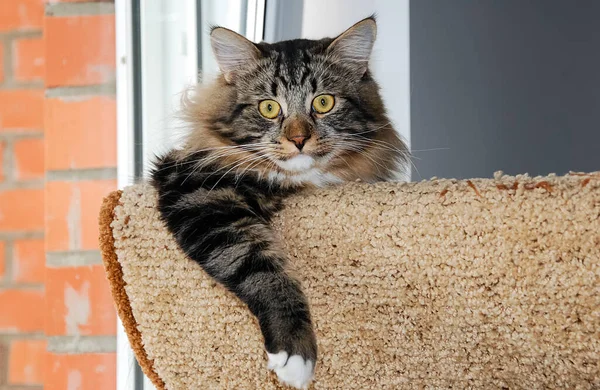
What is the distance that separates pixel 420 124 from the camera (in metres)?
2.50

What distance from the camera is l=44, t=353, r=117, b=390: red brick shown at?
1520mm

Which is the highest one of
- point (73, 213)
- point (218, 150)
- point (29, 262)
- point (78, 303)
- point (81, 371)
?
point (218, 150)

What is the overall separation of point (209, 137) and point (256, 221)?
306mm

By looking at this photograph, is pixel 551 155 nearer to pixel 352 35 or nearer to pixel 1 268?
pixel 352 35

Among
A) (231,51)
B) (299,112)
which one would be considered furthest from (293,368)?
(231,51)

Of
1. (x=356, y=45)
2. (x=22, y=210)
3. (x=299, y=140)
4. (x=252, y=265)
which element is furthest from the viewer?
(x=22, y=210)

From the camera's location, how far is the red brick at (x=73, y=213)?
1.57 m

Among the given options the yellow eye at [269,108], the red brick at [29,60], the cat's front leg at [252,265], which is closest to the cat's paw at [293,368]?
the cat's front leg at [252,265]

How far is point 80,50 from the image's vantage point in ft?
5.11

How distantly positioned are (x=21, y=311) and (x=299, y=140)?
0.88 metres

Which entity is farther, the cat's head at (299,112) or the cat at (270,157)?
the cat's head at (299,112)

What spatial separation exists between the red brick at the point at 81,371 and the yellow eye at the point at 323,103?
2.90 ft

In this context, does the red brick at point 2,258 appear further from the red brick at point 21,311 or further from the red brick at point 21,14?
the red brick at point 21,14

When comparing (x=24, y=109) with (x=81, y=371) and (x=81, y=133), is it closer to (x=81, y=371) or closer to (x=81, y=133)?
(x=81, y=133)
